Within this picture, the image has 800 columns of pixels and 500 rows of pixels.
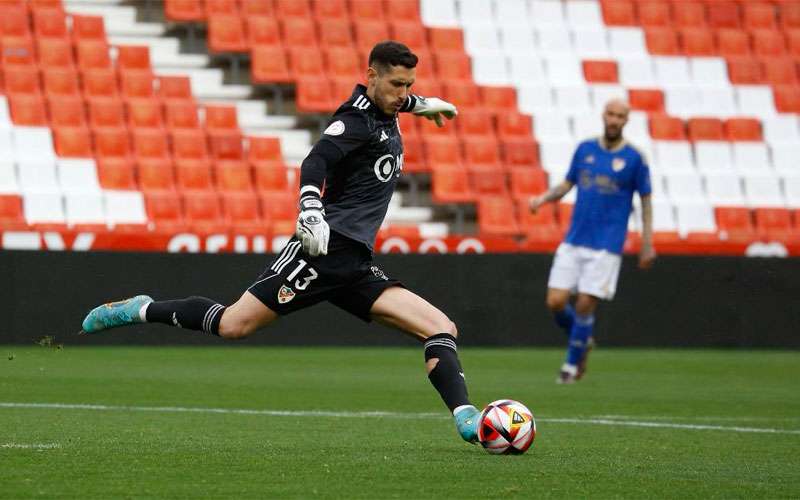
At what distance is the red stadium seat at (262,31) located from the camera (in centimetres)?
2092

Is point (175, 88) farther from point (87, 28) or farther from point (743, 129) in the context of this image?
point (743, 129)

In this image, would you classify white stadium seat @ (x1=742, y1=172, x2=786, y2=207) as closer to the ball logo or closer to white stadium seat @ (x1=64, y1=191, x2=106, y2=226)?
white stadium seat @ (x1=64, y1=191, x2=106, y2=226)

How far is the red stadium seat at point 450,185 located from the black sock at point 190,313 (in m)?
12.9

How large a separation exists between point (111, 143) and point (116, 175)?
2.09 feet

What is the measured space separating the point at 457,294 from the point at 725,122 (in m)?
8.26

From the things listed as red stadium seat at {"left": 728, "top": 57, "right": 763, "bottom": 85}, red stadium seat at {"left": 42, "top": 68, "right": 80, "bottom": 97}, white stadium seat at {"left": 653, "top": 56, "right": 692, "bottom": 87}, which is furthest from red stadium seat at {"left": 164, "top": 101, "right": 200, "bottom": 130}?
red stadium seat at {"left": 728, "top": 57, "right": 763, "bottom": 85}

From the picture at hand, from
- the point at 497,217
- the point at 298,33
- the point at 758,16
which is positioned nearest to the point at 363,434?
the point at 497,217

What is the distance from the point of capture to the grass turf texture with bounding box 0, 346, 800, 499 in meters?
5.56

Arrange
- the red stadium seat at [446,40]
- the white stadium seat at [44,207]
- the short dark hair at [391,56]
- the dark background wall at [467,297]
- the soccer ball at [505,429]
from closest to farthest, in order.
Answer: the soccer ball at [505,429] < the short dark hair at [391,56] < the dark background wall at [467,297] < the white stadium seat at [44,207] < the red stadium seat at [446,40]

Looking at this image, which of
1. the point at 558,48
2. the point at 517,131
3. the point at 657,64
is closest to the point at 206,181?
the point at 517,131

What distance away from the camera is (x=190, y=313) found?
704 cm

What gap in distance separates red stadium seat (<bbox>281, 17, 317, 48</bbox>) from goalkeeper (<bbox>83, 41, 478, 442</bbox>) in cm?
1453

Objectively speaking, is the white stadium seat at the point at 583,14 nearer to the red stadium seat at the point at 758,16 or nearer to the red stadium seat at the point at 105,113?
the red stadium seat at the point at 758,16

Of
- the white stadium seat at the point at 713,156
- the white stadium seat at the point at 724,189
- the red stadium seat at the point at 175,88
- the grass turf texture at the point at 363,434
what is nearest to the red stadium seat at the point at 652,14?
the white stadium seat at the point at 713,156
